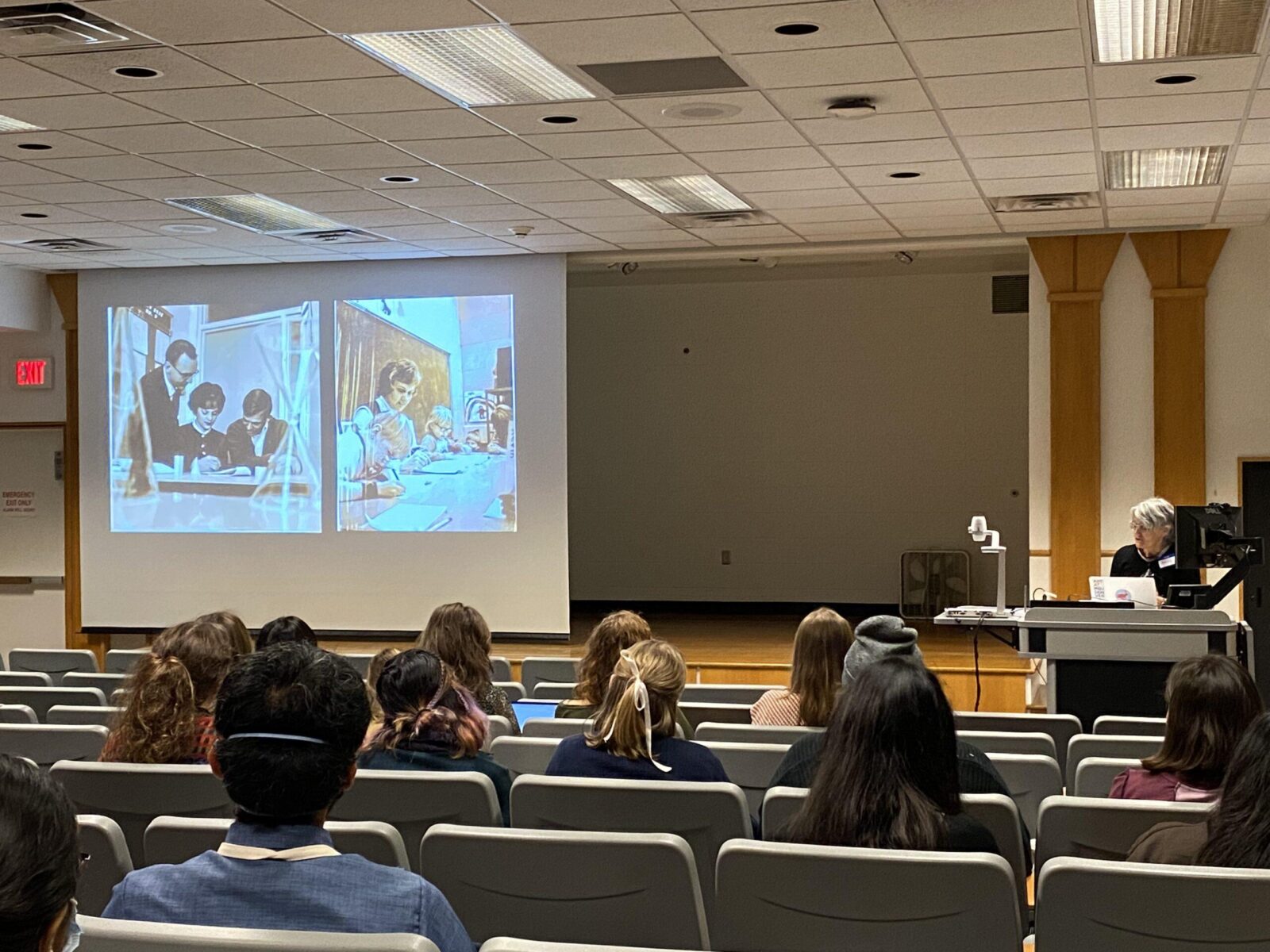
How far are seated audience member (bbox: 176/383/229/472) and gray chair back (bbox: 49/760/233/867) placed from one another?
26.6ft

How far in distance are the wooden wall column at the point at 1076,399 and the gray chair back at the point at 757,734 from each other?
6.07 m

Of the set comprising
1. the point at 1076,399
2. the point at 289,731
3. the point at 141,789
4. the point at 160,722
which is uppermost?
the point at 1076,399

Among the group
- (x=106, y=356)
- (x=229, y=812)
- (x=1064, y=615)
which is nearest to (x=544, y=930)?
(x=229, y=812)

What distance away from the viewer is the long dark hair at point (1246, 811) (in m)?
2.36

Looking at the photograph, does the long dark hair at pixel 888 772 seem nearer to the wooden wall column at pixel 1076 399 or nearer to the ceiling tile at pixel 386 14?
the ceiling tile at pixel 386 14

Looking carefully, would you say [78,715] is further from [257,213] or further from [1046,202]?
[1046,202]

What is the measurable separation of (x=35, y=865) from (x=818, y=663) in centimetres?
328

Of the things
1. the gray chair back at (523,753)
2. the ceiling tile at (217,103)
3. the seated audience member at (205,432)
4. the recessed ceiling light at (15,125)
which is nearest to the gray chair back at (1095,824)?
the gray chair back at (523,753)

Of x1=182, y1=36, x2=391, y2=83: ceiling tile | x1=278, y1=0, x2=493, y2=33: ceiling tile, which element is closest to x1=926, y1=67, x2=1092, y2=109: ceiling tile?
x1=278, y1=0, x2=493, y2=33: ceiling tile

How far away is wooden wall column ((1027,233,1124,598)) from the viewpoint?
9820 mm

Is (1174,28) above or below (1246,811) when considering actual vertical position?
above

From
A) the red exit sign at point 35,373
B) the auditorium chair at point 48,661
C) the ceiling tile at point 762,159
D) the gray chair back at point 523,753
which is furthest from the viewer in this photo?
the red exit sign at point 35,373

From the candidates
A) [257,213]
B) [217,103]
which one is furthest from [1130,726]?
[257,213]

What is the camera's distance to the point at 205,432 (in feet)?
37.2
